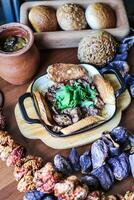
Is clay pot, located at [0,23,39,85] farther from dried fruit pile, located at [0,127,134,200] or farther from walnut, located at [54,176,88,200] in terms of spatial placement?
walnut, located at [54,176,88,200]

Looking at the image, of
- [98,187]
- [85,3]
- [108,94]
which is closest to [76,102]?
[108,94]

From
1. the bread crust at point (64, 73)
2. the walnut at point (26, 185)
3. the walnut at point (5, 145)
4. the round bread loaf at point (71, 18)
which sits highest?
the round bread loaf at point (71, 18)

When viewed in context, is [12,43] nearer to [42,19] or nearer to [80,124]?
[42,19]

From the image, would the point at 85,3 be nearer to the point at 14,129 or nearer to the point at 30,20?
the point at 30,20

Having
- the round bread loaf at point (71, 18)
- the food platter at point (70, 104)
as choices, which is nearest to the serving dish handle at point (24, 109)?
the food platter at point (70, 104)

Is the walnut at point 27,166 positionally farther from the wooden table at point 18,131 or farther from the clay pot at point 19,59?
the clay pot at point 19,59

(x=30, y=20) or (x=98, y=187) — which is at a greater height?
(x=30, y=20)
